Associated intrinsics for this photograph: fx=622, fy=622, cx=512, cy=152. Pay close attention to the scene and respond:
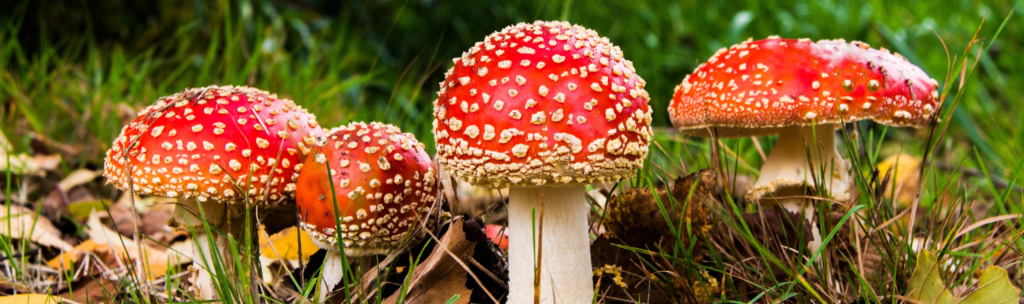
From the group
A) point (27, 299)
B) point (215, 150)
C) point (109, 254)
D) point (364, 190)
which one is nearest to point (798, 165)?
point (364, 190)

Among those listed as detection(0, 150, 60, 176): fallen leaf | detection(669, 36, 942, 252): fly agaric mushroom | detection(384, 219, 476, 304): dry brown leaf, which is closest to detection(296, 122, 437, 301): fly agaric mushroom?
detection(384, 219, 476, 304): dry brown leaf

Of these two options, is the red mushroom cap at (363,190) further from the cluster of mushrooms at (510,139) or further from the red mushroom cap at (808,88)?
the red mushroom cap at (808,88)

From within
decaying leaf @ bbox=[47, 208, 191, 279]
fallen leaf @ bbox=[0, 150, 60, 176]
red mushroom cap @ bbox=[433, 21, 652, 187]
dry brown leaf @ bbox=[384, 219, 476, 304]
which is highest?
fallen leaf @ bbox=[0, 150, 60, 176]

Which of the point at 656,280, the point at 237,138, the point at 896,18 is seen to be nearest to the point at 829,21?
the point at 896,18

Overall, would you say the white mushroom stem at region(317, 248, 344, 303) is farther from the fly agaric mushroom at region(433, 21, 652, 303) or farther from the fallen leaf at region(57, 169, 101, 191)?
the fallen leaf at region(57, 169, 101, 191)

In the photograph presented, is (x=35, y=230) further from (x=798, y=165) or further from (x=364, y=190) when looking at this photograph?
(x=798, y=165)

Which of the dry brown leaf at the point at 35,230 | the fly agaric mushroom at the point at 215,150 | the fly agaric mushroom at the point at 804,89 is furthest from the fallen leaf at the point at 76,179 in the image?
the fly agaric mushroom at the point at 804,89
